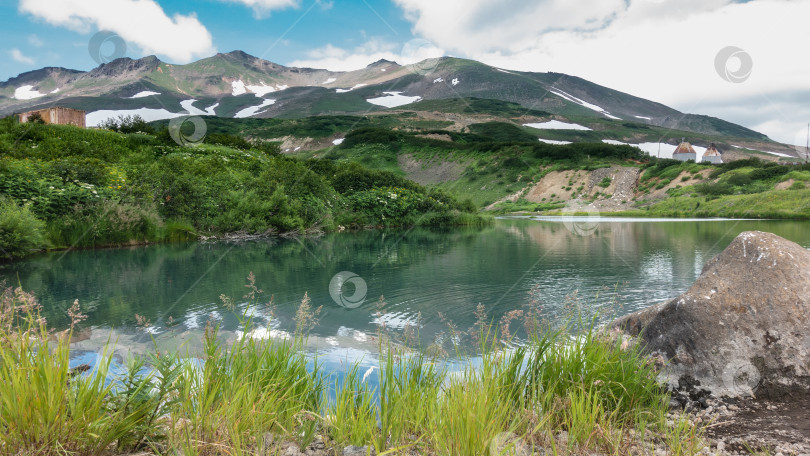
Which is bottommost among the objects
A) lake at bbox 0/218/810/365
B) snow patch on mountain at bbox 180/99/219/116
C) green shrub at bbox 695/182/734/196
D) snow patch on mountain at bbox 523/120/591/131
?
lake at bbox 0/218/810/365

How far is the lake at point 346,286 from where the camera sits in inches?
274

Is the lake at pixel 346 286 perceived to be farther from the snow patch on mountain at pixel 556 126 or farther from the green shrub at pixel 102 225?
the snow patch on mountain at pixel 556 126

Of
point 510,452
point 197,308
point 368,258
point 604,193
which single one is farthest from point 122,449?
point 604,193

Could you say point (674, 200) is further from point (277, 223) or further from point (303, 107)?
point (303, 107)

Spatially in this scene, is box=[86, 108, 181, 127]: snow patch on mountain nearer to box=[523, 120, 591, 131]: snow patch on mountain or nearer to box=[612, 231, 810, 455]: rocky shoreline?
box=[523, 120, 591, 131]: snow patch on mountain

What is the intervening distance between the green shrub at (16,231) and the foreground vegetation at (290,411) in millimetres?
13780

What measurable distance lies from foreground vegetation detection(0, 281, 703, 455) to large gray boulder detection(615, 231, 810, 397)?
0.82 metres

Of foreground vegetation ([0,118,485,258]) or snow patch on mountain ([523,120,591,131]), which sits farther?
snow patch on mountain ([523,120,591,131])

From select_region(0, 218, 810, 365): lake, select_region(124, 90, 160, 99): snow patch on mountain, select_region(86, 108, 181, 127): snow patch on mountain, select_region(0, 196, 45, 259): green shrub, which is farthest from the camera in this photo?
select_region(124, 90, 160, 99): snow patch on mountain

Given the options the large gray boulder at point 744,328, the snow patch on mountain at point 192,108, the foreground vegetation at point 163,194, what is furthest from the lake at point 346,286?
the snow patch on mountain at point 192,108

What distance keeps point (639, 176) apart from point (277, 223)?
53.8 meters

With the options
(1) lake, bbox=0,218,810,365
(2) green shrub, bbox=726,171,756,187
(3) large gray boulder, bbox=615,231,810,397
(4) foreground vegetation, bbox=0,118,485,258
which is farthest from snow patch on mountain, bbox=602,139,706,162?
(3) large gray boulder, bbox=615,231,810,397

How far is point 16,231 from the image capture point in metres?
14.0

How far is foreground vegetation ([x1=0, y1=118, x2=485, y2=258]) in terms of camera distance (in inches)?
690
